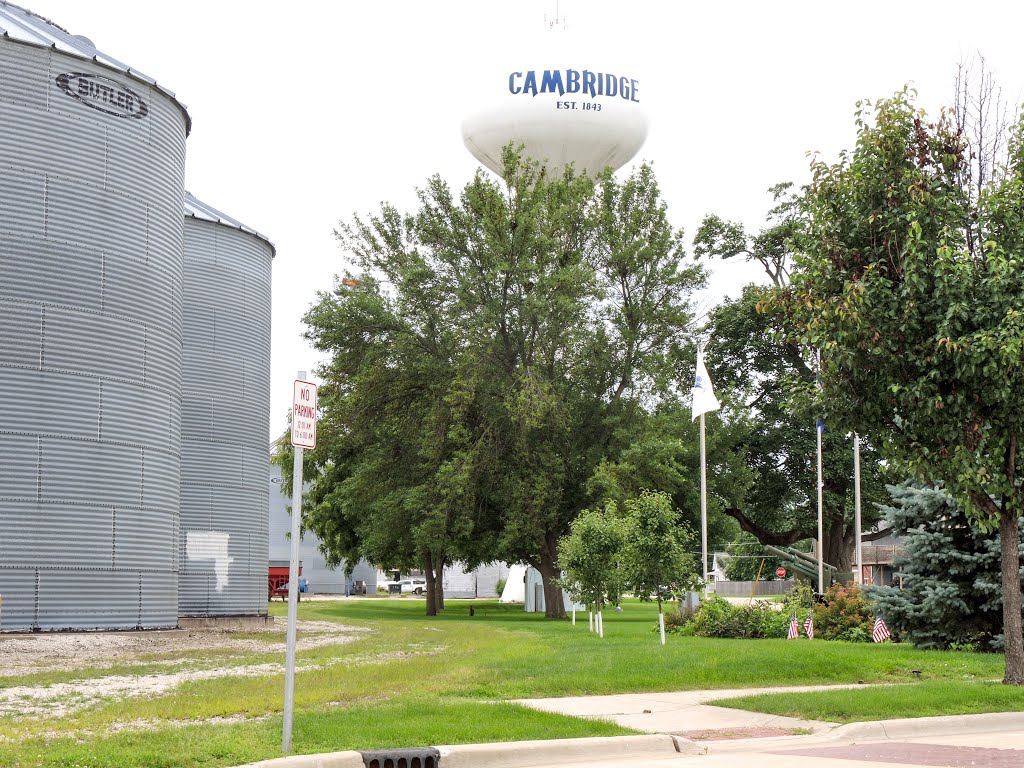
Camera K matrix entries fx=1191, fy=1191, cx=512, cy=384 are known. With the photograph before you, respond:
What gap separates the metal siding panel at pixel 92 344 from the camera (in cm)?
2580

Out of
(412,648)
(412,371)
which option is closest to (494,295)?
(412,371)

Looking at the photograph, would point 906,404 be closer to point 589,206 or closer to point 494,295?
point 494,295

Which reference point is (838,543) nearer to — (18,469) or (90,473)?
(90,473)

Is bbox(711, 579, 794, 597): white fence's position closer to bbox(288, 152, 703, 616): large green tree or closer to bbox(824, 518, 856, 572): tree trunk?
bbox(824, 518, 856, 572): tree trunk

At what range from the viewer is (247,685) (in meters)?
15.8

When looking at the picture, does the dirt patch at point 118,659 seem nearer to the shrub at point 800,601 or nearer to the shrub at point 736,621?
the shrub at point 736,621

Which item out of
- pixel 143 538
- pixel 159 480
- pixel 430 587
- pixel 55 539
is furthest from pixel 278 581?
pixel 55 539

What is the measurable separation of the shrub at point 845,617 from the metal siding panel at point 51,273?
59.3 ft

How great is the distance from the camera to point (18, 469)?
82.5 feet

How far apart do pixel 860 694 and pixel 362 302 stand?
30.9 m

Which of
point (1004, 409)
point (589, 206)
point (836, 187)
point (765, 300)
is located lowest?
point (1004, 409)

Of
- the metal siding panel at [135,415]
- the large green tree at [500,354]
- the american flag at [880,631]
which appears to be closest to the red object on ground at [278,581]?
the large green tree at [500,354]

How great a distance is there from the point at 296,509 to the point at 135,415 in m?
18.6

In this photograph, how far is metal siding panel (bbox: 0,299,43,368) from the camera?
2517cm
